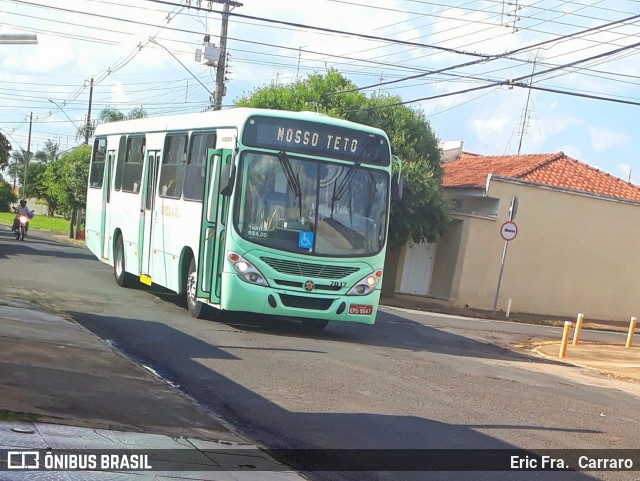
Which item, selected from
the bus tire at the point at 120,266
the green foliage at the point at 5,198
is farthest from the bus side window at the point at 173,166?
the green foliage at the point at 5,198

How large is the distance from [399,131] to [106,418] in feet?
81.6

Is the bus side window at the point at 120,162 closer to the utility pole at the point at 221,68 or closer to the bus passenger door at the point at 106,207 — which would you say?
the bus passenger door at the point at 106,207

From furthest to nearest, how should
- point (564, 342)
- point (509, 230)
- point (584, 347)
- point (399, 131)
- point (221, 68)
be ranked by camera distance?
1. point (221, 68)
2. point (399, 131)
3. point (509, 230)
4. point (584, 347)
5. point (564, 342)

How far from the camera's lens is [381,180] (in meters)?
16.0

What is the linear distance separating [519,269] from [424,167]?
5.46 meters

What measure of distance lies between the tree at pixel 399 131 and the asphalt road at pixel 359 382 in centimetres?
995

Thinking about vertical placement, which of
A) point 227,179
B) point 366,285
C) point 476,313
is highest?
point 227,179

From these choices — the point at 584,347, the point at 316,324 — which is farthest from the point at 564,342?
the point at 316,324

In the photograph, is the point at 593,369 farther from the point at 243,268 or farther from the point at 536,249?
the point at 536,249

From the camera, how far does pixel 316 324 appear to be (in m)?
18.0

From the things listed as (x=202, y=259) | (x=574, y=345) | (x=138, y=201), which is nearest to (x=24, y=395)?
(x=202, y=259)

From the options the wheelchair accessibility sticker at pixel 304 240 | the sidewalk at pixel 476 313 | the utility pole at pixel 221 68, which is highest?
the utility pole at pixel 221 68

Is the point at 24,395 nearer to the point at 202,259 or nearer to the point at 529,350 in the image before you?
the point at 202,259

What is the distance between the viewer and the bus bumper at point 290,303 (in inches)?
592
